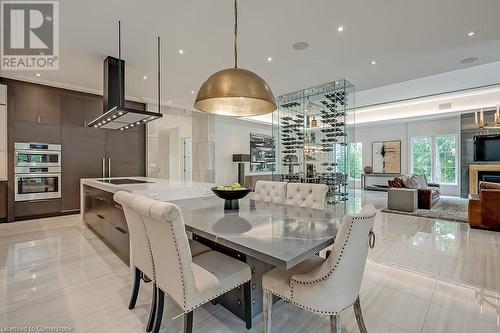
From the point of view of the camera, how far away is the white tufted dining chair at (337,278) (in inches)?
52.1

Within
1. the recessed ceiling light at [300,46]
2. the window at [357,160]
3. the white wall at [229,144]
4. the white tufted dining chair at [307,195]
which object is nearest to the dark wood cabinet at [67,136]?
the white wall at [229,144]

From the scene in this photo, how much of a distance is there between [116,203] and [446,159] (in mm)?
10836

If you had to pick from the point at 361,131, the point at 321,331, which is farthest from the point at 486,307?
the point at 361,131

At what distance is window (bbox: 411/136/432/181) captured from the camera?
30.6ft

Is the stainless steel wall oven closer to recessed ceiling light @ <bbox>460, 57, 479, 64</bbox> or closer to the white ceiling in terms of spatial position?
the white ceiling

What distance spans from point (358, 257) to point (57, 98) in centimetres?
662

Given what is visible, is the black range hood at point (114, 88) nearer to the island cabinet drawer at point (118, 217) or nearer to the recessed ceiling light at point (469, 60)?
the island cabinet drawer at point (118, 217)

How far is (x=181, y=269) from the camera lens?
4.53 ft

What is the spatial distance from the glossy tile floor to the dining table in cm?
29

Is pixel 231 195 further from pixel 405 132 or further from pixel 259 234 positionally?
pixel 405 132

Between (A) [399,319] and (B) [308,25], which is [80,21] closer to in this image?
(B) [308,25]

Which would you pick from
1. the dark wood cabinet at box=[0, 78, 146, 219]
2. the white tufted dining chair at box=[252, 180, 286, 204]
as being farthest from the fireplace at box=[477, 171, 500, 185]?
the dark wood cabinet at box=[0, 78, 146, 219]

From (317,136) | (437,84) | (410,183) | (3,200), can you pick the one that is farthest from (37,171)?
(437,84)

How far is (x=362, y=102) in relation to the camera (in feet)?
25.2
